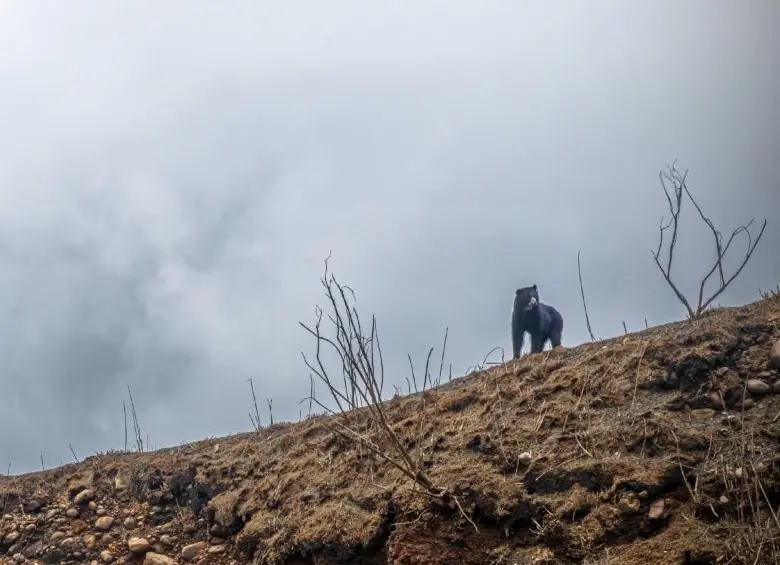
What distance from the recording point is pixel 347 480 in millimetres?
6402

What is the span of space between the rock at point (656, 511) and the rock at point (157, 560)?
14.2 ft

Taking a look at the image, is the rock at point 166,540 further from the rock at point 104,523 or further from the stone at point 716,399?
the stone at point 716,399

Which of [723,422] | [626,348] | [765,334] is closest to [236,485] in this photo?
[626,348]

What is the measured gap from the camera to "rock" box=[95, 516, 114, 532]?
7.16 meters

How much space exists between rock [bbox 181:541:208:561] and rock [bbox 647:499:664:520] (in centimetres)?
417

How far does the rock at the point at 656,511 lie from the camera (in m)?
4.43

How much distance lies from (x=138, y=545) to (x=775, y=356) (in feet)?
19.4

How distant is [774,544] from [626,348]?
126 inches

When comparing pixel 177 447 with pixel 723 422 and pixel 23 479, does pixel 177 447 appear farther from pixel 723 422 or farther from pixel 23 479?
pixel 723 422

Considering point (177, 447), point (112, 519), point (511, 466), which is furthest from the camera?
point (177, 447)

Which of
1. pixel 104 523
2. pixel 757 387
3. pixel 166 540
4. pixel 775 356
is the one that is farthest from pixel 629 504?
pixel 104 523

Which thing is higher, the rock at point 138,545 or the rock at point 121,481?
the rock at point 121,481

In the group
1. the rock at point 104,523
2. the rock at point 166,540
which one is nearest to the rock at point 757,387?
the rock at point 166,540

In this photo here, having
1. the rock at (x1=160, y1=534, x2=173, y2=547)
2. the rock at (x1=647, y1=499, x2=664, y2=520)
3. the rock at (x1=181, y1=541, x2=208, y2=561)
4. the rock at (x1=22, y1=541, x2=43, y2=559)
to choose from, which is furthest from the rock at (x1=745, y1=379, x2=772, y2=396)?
the rock at (x1=22, y1=541, x2=43, y2=559)
